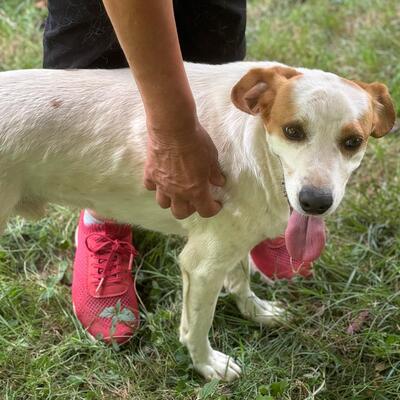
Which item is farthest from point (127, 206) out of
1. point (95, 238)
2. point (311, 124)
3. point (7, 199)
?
point (311, 124)

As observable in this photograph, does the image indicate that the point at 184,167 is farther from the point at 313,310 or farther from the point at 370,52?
the point at 370,52

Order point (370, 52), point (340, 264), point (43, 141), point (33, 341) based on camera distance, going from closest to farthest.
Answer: point (43, 141) < point (33, 341) < point (340, 264) < point (370, 52)

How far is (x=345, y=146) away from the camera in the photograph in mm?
1941

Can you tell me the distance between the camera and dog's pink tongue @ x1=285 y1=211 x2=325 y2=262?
2164 millimetres

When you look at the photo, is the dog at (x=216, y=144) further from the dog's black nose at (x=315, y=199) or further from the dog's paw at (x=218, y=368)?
the dog's paw at (x=218, y=368)

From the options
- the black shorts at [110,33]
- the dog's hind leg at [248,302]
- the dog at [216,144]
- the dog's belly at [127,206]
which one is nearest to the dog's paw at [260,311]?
the dog's hind leg at [248,302]

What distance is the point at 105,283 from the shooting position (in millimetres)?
2887

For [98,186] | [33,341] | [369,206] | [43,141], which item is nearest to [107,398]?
[33,341]

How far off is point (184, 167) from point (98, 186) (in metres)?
0.42

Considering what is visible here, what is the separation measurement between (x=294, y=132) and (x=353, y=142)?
18 centimetres

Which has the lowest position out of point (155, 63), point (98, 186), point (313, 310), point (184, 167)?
point (313, 310)

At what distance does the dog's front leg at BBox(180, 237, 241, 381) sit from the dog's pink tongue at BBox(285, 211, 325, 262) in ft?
0.74

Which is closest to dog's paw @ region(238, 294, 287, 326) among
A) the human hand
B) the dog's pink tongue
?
the dog's pink tongue

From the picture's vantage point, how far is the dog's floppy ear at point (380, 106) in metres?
2.04
